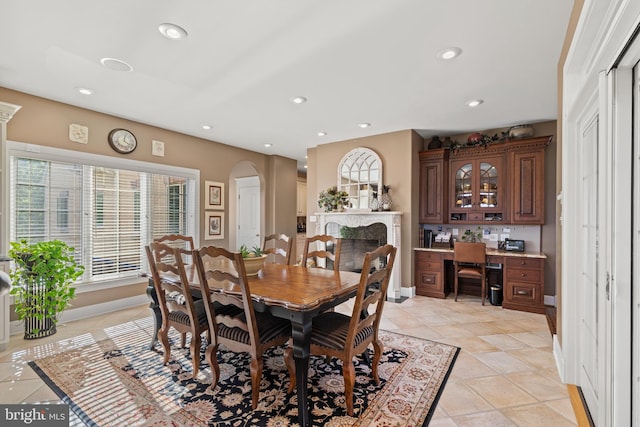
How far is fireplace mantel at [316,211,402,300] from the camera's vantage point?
4.52 metres

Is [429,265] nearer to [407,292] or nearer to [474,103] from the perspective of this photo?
[407,292]

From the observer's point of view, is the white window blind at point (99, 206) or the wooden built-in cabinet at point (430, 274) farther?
the wooden built-in cabinet at point (430, 274)

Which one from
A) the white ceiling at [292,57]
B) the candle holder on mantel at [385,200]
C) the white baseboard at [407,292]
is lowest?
the white baseboard at [407,292]

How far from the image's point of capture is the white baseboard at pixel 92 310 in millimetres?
3207

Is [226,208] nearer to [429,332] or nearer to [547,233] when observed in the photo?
[429,332]

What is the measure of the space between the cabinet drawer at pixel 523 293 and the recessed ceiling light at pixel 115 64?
5008 millimetres

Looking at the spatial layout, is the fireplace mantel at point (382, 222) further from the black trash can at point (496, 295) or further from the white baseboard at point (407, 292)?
the black trash can at point (496, 295)

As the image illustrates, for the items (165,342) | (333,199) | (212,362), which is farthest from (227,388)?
(333,199)

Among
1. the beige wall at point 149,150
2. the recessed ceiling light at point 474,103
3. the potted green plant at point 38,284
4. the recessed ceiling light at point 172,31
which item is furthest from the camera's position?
the recessed ceiling light at point 474,103

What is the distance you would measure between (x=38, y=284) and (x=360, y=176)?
430 centimetres

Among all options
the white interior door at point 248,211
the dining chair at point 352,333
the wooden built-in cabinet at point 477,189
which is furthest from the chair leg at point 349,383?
the white interior door at point 248,211

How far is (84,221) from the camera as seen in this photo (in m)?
3.75

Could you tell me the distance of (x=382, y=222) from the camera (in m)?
4.70

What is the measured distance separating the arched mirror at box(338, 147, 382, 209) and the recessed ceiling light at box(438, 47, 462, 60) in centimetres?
240
